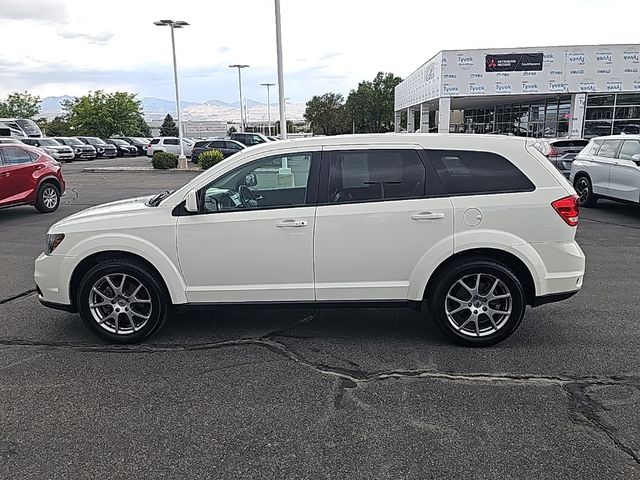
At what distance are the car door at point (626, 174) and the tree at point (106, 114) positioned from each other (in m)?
60.8

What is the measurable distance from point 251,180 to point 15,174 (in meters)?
9.27

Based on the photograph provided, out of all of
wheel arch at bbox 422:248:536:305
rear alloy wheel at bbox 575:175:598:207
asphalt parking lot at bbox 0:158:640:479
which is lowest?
asphalt parking lot at bbox 0:158:640:479

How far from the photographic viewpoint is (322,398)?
391cm

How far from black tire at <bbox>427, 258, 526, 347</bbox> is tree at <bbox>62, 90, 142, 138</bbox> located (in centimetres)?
6520

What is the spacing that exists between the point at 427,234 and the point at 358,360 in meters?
1.18

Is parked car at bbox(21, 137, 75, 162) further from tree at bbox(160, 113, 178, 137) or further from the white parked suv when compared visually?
tree at bbox(160, 113, 178, 137)

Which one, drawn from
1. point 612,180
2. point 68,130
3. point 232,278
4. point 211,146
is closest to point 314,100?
point 68,130

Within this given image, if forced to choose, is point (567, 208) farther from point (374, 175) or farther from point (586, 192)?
point (586, 192)

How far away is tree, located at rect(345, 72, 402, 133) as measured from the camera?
78062 millimetres

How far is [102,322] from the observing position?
4.87m

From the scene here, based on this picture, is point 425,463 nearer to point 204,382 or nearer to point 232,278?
point 204,382

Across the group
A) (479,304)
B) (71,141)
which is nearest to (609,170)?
(479,304)

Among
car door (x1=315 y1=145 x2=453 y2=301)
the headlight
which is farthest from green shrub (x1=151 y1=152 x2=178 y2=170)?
car door (x1=315 y1=145 x2=453 y2=301)

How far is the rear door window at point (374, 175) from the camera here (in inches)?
185
